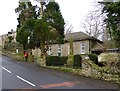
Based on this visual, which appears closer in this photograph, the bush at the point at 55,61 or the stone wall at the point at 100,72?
the stone wall at the point at 100,72

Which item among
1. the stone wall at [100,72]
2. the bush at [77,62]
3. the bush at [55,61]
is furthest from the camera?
the bush at [55,61]

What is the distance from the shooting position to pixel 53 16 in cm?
2830

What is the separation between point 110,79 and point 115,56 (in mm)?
1711

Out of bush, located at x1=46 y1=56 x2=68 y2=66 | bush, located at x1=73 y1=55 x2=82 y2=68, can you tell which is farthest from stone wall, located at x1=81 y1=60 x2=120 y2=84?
bush, located at x1=46 y1=56 x2=68 y2=66

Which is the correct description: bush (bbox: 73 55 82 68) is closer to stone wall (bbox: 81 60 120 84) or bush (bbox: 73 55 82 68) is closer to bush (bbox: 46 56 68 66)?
stone wall (bbox: 81 60 120 84)

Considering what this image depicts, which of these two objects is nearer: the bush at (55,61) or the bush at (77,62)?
the bush at (77,62)

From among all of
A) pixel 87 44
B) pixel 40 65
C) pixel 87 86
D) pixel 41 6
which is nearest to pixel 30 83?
pixel 87 86

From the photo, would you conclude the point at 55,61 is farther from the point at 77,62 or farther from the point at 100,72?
the point at 100,72

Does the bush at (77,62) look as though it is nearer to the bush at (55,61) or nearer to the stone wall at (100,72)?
the stone wall at (100,72)

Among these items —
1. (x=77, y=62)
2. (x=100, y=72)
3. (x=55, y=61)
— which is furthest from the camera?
(x=55, y=61)

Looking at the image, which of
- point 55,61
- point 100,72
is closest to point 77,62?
point 55,61

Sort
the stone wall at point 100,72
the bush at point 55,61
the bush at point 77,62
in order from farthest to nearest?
1. the bush at point 55,61
2. the bush at point 77,62
3. the stone wall at point 100,72

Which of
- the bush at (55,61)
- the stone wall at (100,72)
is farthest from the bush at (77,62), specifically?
the bush at (55,61)

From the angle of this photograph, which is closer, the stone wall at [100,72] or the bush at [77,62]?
the stone wall at [100,72]
